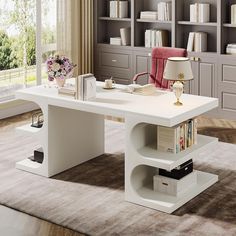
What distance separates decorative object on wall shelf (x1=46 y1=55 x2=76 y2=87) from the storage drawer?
2.80m

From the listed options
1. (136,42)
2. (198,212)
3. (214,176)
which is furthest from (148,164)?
(136,42)

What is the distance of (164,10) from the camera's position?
27.0 ft

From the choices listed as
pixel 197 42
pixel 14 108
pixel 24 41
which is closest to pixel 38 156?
pixel 14 108

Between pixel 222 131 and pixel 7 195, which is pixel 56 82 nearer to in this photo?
pixel 7 195

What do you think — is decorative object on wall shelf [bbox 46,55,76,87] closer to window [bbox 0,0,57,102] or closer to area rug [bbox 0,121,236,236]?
area rug [bbox 0,121,236,236]

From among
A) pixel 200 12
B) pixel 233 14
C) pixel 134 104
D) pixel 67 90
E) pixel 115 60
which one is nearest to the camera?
pixel 134 104

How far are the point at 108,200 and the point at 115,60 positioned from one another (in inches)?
157

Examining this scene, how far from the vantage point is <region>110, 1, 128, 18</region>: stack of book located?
28.4ft

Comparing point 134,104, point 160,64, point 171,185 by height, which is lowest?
point 171,185

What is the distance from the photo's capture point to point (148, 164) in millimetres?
4895

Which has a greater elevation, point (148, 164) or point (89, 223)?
point (148, 164)

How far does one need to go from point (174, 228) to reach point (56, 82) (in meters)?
2.16

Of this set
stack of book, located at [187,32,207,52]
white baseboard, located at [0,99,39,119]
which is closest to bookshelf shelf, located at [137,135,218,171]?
stack of book, located at [187,32,207,52]

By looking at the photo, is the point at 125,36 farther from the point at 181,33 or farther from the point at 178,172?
the point at 178,172
